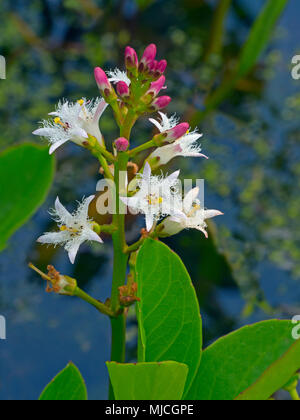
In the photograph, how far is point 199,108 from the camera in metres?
1.46

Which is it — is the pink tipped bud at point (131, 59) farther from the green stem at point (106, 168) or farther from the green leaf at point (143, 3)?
the green leaf at point (143, 3)

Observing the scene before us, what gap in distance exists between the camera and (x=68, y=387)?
0.67 m

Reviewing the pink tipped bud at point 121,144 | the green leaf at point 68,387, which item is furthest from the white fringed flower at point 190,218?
the green leaf at point 68,387

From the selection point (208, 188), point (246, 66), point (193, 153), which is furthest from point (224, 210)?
point (193, 153)

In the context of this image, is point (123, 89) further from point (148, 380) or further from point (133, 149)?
point (148, 380)

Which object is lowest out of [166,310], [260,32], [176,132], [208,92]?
[166,310]

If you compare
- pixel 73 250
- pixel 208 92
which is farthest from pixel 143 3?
pixel 73 250

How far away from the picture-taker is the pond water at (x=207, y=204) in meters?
1.19

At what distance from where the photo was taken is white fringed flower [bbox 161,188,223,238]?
620 millimetres

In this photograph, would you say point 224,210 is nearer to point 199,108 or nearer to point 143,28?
point 199,108

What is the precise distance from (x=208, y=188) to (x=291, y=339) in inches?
31.8

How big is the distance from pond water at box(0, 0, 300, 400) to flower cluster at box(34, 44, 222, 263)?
2.00 feet

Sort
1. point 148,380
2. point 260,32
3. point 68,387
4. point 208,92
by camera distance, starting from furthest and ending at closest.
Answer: point 208,92
point 260,32
point 68,387
point 148,380

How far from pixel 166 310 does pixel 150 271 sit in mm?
59
